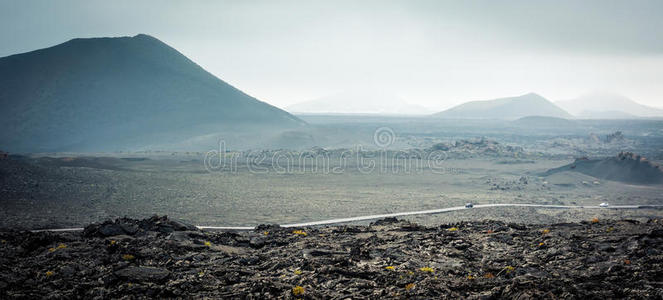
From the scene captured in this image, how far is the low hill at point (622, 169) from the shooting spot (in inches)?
2309

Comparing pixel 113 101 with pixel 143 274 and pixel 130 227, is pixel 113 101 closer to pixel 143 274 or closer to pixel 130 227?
pixel 130 227

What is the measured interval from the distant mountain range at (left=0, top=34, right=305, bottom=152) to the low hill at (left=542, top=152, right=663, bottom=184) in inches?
3512

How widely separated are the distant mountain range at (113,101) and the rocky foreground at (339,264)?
347ft

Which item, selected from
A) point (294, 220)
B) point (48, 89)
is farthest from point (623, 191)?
point (48, 89)

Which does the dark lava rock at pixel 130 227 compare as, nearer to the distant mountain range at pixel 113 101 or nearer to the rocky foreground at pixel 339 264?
the rocky foreground at pixel 339 264

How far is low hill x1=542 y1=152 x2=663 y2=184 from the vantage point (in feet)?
192

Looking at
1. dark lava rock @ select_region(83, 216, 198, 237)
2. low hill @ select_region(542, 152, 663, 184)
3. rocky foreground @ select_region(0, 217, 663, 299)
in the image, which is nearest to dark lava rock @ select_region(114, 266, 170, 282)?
rocky foreground @ select_region(0, 217, 663, 299)

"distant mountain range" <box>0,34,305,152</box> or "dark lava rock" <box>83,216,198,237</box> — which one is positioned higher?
"distant mountain range" <box>0,34,305,152</box>
